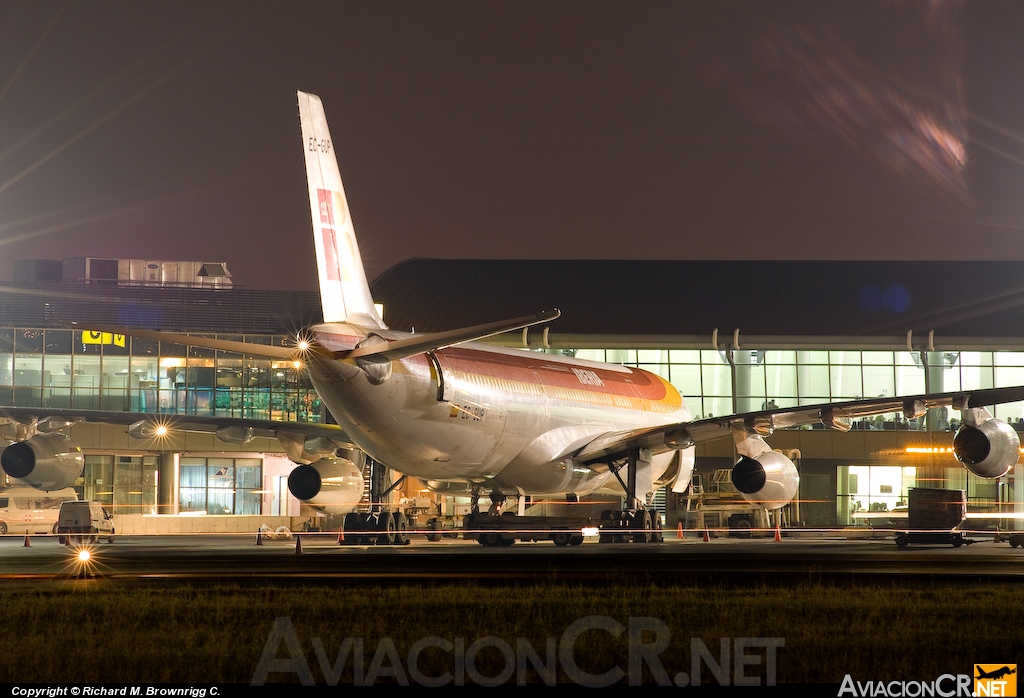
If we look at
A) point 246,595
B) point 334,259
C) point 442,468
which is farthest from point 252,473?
point 246,595

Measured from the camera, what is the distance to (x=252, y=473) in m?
65.2

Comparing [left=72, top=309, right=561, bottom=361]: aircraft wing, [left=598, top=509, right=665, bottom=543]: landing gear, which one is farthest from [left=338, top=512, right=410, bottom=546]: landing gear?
[left=72, top=309, right=561, bottom=361]: aircraft wing

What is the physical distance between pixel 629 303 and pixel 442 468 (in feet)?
135

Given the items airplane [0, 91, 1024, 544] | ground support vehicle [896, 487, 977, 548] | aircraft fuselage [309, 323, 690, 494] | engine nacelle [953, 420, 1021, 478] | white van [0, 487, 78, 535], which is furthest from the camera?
white van [0, 487, 78, 535]

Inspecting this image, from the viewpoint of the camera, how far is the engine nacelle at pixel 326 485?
33.8m

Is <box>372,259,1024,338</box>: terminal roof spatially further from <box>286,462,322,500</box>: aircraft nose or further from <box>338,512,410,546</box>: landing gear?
<box>286,462,322,500</box>: aircraft nose

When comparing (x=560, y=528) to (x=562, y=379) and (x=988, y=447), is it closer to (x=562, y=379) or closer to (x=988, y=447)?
(x=562, y=379)

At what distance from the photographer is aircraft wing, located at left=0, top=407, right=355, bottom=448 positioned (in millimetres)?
35969

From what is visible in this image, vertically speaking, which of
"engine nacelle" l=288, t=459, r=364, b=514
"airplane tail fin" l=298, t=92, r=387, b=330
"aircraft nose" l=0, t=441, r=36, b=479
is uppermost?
"airplane tail fin" l=298, t=92, r=387, b=330

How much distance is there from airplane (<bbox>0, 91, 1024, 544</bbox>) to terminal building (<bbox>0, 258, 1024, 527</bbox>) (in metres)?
22.6

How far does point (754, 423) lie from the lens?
120 ft

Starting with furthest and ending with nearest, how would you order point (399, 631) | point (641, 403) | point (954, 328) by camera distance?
point (954, 328), point (641, 403), point (399, 631)

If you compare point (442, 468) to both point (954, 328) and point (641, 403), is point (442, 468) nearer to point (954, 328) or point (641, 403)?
point (641, 403)

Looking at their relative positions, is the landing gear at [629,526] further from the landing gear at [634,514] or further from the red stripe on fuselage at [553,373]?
the red stripe on fuselage at [553,373]
